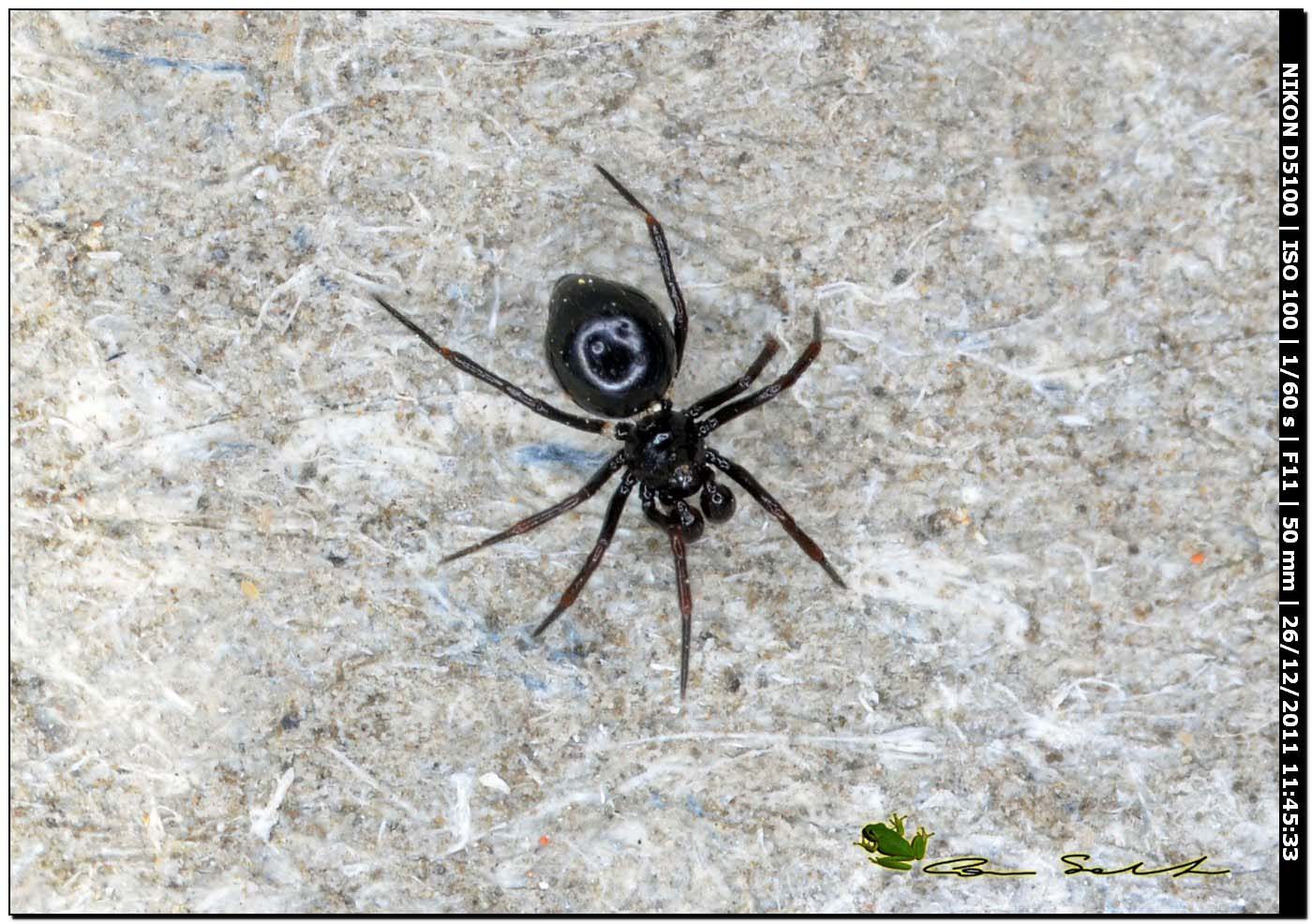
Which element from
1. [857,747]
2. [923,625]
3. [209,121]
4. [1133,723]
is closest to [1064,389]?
[923,625]

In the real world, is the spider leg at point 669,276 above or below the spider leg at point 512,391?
above

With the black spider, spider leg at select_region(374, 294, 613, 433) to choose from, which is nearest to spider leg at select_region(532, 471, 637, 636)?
the black spider

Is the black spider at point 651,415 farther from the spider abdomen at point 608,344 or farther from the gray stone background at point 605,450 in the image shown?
the gray stone background at point 605,450

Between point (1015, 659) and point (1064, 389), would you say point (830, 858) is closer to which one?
point (1015, 659)

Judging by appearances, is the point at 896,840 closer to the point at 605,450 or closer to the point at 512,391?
the point at 605,450

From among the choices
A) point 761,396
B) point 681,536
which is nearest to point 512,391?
point 681,536

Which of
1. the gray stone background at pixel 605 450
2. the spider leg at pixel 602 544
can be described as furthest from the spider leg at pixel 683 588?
the gray stone background at pixel 605 450

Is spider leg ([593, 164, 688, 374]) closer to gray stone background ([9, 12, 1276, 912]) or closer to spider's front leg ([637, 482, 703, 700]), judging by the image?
gray stone background ([9, 12, 1276, 912])
